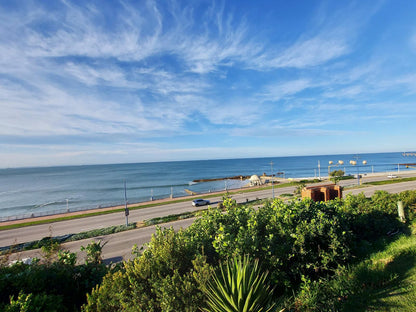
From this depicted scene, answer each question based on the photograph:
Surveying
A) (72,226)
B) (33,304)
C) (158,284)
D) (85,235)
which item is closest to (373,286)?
(158,284)

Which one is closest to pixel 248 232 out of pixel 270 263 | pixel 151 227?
pixel 270 263

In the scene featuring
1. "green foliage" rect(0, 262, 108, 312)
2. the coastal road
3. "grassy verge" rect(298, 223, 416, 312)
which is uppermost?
"green foliage" rect(0, 262, 108, 312)

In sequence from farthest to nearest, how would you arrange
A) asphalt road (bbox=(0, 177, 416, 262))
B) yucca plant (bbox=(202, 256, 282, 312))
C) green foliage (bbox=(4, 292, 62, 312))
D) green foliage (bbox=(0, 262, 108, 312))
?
asphalt road (bbox=(0, 177, 416, 262)) < green foliage (bbox=(0, 262, 108, 312)) < green foliage (bbox=(4, 292, 62, 312)) < yucca plant (bbox=(202, 256, 282, 312))

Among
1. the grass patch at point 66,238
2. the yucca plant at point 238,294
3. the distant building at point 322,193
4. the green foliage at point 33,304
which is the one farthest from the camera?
the grass patch at point 66,238

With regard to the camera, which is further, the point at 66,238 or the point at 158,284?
the point at 66,238

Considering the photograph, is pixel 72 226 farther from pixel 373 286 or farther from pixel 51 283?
pixel 373 286

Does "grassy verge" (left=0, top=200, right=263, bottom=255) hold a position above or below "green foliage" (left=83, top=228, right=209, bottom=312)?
below

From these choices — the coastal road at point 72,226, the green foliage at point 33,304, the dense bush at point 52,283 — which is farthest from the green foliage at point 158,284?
the coastal road at point 72,226

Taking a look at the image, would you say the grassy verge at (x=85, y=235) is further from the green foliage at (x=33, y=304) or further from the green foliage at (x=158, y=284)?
the green foliage at (x=33, y=304)

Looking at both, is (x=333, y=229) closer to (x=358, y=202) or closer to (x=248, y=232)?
(x=248, y=232)

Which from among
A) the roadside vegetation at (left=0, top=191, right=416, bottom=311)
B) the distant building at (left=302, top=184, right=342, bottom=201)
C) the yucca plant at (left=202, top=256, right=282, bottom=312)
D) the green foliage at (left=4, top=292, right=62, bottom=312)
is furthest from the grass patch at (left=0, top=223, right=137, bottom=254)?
the yucca plant at (left=202, top=256, right=282, bottom=312)

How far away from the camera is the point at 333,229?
6707mm

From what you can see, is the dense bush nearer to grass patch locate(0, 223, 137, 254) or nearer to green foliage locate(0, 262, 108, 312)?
green foliage locate(0, 262, 108, 312)

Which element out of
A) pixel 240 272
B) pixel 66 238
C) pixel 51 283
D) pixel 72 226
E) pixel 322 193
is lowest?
pixel 72 226
